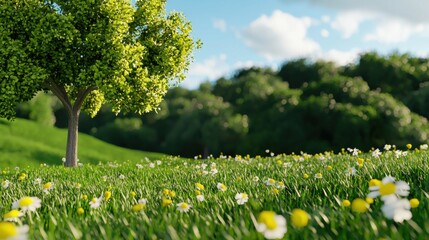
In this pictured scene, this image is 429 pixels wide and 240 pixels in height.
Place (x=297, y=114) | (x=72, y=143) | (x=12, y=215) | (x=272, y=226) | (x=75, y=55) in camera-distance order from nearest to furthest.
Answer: (x=272, y=226), (x=12, y=215), (x=75, y=55), (x=72, y=143), (x=297, y=114)

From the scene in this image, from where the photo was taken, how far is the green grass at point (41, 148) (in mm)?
29297

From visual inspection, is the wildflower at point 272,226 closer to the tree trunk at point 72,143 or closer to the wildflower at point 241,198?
the wildflower at point 241,198

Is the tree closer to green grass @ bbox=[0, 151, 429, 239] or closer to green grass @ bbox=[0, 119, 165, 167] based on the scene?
green grass @ bbox=[0, 151, 429, 239]

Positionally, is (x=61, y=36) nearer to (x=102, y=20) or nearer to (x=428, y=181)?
(x=102, y=20)

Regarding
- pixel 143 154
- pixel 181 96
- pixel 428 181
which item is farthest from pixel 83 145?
pixel 181 96

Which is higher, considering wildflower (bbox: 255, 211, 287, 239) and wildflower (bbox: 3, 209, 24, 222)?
wildflower (bbox: 255, 211, 287, 239)

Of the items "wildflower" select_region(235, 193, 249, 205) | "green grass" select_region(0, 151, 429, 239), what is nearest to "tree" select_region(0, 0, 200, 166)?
"green grass" select_region(0, 151, 429, 239)

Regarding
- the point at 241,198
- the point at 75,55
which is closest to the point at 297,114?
the point at 75,55

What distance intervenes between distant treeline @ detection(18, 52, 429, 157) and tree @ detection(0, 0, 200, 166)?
86.9ft

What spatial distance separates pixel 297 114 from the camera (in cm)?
4469

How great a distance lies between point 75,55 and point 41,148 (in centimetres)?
1577

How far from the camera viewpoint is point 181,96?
3396 inches

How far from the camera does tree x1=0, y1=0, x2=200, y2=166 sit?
17.0 metres

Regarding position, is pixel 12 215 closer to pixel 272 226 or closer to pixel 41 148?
pixel 272 226
